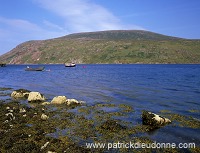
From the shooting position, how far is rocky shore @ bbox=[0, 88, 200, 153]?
57.5 feet

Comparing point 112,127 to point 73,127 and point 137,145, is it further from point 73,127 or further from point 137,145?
point 137,145

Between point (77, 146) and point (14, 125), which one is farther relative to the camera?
point (14, 125)

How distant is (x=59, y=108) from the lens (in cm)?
3183

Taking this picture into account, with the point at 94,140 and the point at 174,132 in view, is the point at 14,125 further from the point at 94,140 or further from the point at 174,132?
the point at 174,132

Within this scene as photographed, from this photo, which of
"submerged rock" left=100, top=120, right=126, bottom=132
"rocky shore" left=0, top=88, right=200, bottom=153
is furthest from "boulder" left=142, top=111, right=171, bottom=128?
"submerged rock" left=100, top=120, right=126, bottom=132

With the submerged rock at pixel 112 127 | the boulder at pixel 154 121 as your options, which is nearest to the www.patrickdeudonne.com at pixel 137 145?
the submerged rock at pixel 112 127

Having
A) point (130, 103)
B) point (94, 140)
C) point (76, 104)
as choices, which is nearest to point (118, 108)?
point (130, 103)

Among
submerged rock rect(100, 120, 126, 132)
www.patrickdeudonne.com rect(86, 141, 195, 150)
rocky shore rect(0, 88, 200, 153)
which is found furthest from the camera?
submerged rock rect(100, 120, 126, 132)

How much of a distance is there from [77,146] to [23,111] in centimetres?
1391

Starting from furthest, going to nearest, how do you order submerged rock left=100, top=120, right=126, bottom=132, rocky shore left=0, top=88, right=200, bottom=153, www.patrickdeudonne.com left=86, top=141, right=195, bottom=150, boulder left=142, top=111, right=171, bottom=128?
boulder left=142, top=111, right=171, bottom=128 → submerged rock left=100, top=120, right=126, bottom=132 → www.patrickdeudonne.com left=86, top=141, right=195, bottom=150 → rocky shore left=0, top=88, right=200, bottom=153

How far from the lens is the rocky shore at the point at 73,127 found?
1752 centimetres

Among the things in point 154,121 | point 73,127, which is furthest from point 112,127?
point 154,121

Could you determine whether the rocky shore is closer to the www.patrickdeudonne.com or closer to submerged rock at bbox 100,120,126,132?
submerged rock at bbox 100,120,126,132

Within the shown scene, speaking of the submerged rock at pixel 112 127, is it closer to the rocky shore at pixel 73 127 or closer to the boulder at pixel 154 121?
the rocky shore at pixel 73 127
